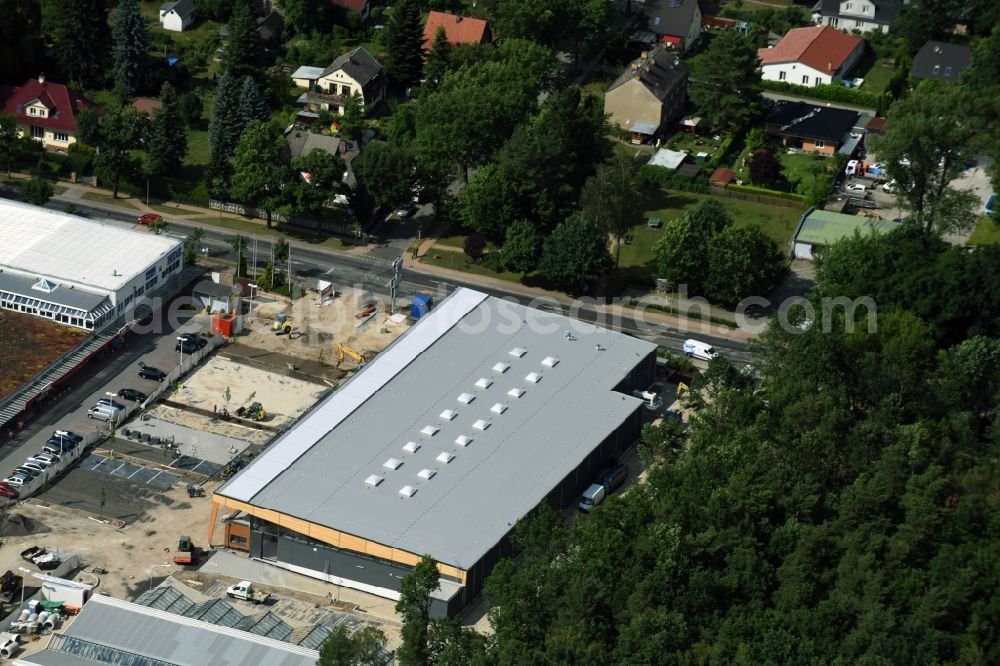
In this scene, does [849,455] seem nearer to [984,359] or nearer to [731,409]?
[731,409]

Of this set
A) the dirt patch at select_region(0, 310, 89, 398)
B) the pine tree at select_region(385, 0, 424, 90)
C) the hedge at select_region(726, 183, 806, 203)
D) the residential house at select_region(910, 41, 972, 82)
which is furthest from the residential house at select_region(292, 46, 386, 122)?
the residential house at select_region(910, 41, 972, 82)

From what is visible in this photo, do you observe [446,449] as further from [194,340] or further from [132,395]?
[194,340]

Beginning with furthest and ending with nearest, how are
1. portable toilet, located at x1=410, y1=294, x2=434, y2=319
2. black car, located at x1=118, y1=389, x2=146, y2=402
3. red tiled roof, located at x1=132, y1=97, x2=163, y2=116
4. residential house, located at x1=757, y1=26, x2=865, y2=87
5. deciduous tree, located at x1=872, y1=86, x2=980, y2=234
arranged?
residential house, located at x1=757, y1=26, x2=865, y2=87 → red tiled roof, located at x1=132, y1=97, x2=163, y2=116 → deciduous tree, located at x1=872, y1=86, x2=980, y2=234 → portable toilet, located at x1=410, y1=294, x2=434, y2=319 → black car, located at x1=118, y1=389, x2=146, y2=402

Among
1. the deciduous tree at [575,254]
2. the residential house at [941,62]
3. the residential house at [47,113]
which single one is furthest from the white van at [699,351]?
the residential house at [47,113]

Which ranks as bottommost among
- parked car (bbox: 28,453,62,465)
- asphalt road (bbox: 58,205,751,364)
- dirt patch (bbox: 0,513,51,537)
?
dirt patch (bbox: 0,513,51,537)

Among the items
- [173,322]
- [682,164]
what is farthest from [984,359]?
[173,322]

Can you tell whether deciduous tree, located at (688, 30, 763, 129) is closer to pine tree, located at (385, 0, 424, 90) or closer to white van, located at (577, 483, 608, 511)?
pine tree, located at (385, 0, 424, 90)

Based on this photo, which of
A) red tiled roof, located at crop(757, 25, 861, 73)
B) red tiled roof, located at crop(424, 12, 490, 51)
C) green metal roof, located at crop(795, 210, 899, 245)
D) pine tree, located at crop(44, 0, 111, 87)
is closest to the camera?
green metal roof, located at crop(795, 210, 899, 245)

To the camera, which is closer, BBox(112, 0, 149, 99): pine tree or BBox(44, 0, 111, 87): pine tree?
BBox(112, 0, 149, 99): pine tree
